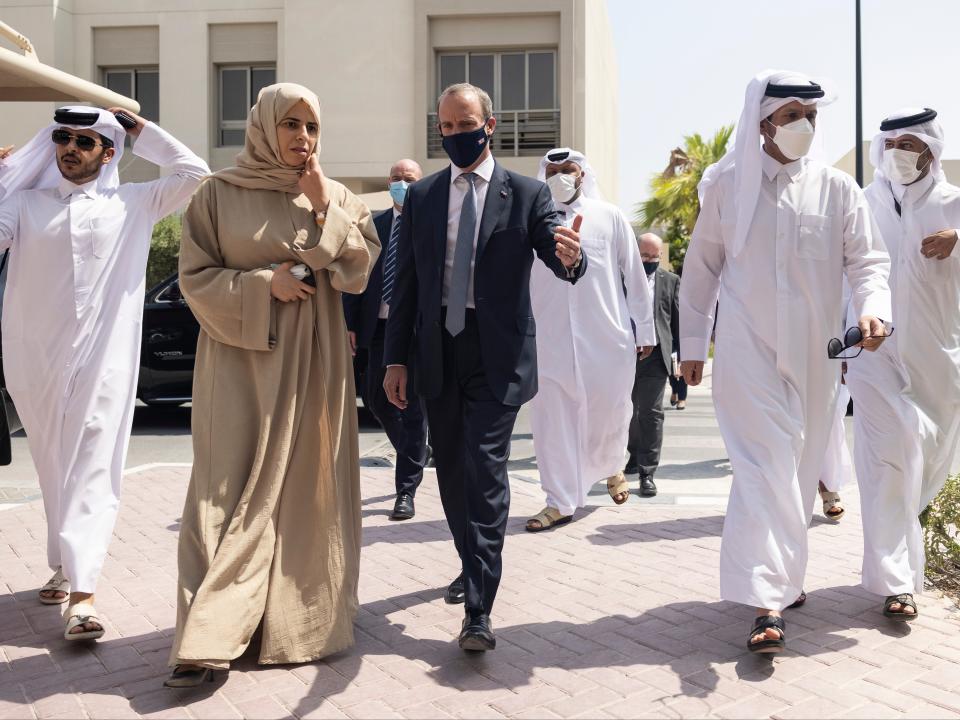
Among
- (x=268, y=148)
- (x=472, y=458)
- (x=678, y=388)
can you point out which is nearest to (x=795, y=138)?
(x=472, y=458)

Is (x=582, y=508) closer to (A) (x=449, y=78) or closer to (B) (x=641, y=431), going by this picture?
(B) (x=641, y=431)

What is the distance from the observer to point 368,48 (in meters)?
25.8

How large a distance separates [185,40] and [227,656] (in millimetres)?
25155

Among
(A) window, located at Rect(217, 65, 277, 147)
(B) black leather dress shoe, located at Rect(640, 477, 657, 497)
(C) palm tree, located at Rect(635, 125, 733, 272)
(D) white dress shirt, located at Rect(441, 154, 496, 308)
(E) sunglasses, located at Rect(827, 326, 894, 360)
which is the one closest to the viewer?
Answer: (E) sunglasses, located at Rect(827, 326, 894, 360)

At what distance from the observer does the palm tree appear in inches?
1347

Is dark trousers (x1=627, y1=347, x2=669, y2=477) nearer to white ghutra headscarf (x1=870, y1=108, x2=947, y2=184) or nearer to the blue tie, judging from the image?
the blue tie

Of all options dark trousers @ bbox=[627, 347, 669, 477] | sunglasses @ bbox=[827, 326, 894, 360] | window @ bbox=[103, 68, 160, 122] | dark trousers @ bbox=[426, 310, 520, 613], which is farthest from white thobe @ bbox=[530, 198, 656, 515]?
window @ bbox=[103, 68, 160, 122]

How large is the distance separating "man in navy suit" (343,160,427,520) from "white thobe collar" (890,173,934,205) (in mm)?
3057

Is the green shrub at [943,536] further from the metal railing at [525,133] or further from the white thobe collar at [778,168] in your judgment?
the metal railing at [525,133]

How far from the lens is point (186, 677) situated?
12.8 ft

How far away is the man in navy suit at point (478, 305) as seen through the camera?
4391mm

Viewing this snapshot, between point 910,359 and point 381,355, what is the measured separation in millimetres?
3348

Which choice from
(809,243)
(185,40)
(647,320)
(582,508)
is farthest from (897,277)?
(185,40)

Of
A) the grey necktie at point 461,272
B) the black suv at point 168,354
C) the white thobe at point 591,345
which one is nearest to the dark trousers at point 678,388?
the black suv at point 168,354
